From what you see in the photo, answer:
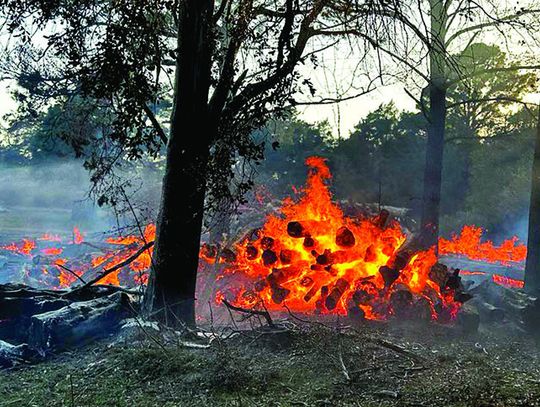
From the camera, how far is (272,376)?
16.7 ft

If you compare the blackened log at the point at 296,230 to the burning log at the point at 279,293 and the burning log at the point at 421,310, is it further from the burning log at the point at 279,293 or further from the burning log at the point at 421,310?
the burning log at the point at 421,310

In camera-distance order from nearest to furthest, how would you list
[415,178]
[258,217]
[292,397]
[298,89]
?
1. [292,397]
2. [298,89]
3. [258,217]
4. [415,178]

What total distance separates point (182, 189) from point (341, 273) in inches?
148

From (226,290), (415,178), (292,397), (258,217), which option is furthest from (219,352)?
(415,178)

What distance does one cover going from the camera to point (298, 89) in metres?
6.46

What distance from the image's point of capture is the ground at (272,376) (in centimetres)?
454

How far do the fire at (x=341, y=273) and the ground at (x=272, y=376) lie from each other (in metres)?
2.72

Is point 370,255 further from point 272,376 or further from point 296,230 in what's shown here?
point 272,376

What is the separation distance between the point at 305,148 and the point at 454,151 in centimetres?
816

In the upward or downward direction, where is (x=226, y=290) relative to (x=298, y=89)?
downward

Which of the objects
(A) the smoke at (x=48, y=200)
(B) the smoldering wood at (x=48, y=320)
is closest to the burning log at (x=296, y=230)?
(B) the smoldering wood at (x=48, y=320)

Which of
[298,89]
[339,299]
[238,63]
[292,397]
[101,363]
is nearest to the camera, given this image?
[292,397]

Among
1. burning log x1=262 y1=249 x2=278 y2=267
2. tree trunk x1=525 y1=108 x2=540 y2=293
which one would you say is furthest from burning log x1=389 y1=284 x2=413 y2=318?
tree trunk x1=525 y1=108 x2=540 y2=293

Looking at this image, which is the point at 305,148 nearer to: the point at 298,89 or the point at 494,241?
the point at 494,241
